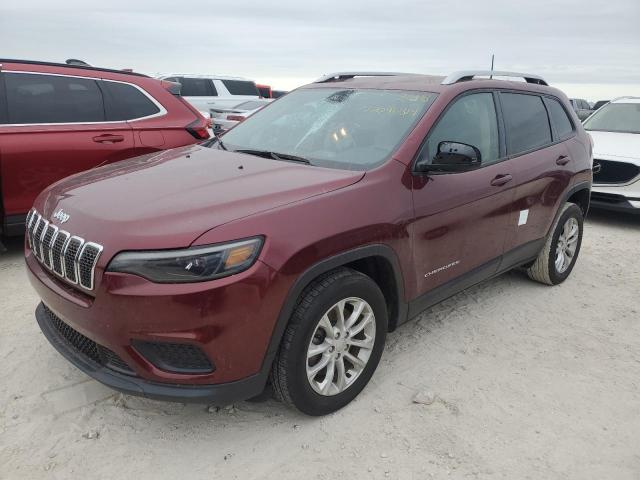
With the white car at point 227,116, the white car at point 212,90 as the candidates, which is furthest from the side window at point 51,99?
the white car at point 212,90

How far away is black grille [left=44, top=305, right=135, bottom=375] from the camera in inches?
93.4

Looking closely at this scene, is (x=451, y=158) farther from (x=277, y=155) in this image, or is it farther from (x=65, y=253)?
(x=65, y=253)

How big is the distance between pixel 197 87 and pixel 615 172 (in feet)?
37.9

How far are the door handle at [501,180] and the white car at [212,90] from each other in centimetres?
1181

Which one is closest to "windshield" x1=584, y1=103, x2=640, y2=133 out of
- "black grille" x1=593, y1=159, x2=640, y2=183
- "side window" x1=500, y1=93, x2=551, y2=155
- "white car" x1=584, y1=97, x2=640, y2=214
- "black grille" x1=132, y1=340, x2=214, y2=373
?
"white car" x1=584, y1=97, x2=640, y2=214

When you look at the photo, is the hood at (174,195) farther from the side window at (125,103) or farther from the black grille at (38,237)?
the side window at (125,103)

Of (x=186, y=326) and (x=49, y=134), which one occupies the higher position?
(x=49, y=134)

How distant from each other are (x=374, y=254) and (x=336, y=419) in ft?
2.89

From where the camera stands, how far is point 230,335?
2.22 metres

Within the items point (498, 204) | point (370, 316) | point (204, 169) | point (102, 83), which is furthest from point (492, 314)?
point (102, 83)

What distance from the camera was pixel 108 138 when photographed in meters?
5.09

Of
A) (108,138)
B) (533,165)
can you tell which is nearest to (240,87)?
(108,138)

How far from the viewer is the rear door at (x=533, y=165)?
12.6 ft

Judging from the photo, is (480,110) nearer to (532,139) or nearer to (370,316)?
(532,139)
